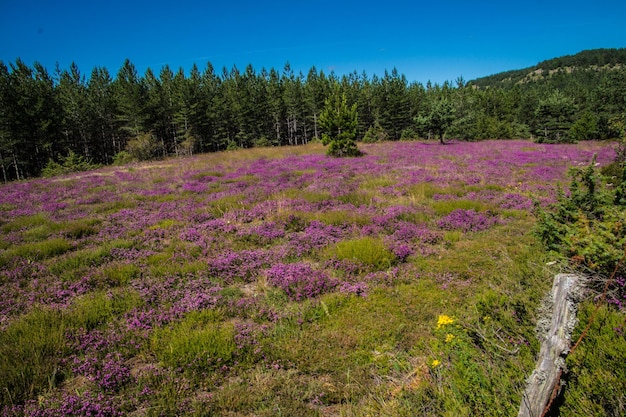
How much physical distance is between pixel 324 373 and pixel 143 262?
5517 mm

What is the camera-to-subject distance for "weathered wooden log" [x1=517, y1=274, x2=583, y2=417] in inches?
79.5

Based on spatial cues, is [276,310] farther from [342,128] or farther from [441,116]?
[441,116]

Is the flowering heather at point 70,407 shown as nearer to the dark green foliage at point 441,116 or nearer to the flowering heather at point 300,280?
the flowering heather at point 300,280

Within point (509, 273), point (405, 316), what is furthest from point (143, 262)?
point (509, 273)

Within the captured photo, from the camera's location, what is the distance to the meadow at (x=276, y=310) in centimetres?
337

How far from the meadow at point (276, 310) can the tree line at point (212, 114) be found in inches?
1383

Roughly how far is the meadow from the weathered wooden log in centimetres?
57

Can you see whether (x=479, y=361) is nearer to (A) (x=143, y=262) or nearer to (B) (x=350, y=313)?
(B) (x=350, y=313)

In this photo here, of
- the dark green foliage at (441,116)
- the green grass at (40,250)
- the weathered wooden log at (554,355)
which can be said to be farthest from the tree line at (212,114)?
the weathered wooden log at (554,355)

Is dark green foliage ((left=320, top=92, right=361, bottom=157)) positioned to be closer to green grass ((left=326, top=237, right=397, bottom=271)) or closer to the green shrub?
green grass ((left=326, top=237, right=397, bottom=271))

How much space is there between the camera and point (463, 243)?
25.5ft

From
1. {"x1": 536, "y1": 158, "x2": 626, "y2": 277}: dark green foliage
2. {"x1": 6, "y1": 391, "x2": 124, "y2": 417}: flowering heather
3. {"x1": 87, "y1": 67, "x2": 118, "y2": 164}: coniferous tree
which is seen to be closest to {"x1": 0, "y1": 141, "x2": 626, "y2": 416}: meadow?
{"x1": 6, "y1": 391, "x2": 124, "y2": 417}: flowering heather

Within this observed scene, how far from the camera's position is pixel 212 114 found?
2387 inches

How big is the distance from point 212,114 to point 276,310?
62653mm
